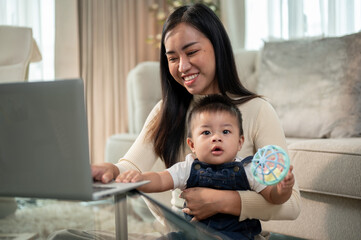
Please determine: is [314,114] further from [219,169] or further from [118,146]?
[219,169]

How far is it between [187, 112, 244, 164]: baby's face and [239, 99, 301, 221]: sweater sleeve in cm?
10

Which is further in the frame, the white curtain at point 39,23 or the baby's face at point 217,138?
the white curtain at point 39,23

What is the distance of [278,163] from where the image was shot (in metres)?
0.86

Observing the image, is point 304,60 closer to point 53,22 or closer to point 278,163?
point 278,163

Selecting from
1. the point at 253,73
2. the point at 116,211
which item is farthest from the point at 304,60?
the point at 116,211

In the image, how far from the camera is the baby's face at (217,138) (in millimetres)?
1080

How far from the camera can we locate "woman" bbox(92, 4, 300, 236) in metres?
1.12

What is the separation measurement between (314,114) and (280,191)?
1350 mm

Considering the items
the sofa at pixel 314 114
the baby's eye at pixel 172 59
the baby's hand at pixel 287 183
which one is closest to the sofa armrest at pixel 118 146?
the sofa at pixel 314 114

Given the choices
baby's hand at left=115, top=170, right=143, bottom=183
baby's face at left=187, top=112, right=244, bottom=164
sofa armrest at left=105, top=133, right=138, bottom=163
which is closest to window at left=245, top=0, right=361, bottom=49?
sofa armrest at left=105, top=133, right=138, bottom=163

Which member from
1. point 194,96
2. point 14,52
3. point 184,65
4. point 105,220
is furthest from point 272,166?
point 14,52

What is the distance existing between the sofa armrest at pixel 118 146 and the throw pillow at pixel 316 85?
864 mm

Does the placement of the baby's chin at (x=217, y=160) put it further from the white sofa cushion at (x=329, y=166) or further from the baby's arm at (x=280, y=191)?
the white sofa cushion at (x=329, y=166)

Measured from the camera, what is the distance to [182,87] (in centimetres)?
143
